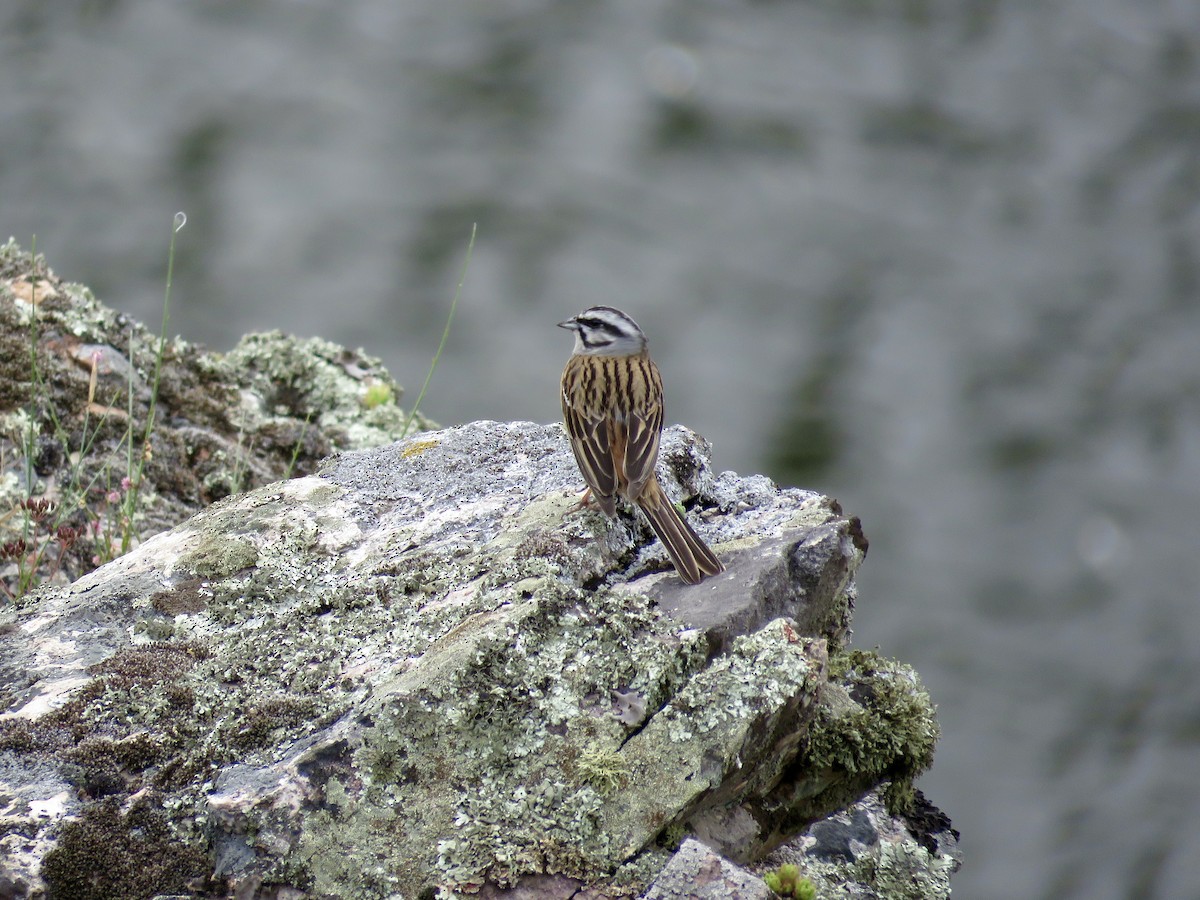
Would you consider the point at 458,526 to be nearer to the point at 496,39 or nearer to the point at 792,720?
the point at 792,720

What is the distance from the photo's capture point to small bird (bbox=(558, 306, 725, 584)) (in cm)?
435

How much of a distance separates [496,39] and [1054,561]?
828 centimetres

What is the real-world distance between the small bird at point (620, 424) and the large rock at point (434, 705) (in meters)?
0.11

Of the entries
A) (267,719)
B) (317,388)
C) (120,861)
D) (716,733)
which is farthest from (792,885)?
(317,388)

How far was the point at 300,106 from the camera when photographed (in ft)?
45.8

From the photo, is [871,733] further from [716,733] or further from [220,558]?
[220,558]

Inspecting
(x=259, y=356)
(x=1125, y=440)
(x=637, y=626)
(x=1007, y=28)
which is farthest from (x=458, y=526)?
(x=1007, y=28)

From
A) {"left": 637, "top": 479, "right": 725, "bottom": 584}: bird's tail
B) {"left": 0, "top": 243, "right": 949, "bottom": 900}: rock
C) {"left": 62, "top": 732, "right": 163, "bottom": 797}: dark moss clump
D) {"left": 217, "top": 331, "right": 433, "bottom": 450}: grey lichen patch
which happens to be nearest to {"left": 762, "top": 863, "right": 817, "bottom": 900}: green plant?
{"left": 0, "top": 243, "right": 949, "bottom": 900}: rock

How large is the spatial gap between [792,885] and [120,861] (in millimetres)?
1765

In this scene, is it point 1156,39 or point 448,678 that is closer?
point 448,678

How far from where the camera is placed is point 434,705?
3.51m

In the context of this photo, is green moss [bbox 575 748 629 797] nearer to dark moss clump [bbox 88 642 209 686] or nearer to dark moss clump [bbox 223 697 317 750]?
dark moss clump [bbox 223 697 317 750]

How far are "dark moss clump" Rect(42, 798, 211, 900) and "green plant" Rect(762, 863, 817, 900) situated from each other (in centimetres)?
151

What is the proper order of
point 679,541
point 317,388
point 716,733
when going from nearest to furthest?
point 716,733 < point 679,541 < point 317,388
